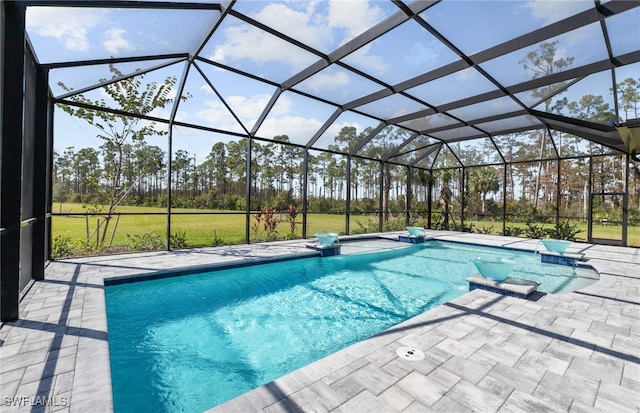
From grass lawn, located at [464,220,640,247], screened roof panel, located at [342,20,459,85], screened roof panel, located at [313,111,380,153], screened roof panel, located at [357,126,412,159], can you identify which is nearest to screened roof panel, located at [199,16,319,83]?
screened roof panel, located at [342,20,459,85]

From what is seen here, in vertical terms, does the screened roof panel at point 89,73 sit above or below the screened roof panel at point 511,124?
below

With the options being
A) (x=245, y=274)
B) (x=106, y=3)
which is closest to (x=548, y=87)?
(x=245, y=274)

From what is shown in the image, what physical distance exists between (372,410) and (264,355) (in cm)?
169

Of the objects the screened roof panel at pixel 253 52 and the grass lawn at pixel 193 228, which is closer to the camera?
the screened roof panel at pixel 253 52

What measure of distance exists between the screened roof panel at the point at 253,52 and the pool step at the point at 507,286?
Answer: 4924 mm

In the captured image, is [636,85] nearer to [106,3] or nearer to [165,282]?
[106,3]

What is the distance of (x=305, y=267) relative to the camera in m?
6.78

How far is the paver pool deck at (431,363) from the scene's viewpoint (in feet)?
6.08

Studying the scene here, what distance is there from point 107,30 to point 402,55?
193 inches

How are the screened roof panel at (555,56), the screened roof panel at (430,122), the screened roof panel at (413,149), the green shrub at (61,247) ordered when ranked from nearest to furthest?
the screened roof panel at (555,56), the green shrub at (61,247), the screened roof panel at (430,122), the screened roof panel at (413,149)

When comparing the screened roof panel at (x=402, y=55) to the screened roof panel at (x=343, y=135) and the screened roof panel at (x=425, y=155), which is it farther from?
the screened roof panel at (x=425, y=155)

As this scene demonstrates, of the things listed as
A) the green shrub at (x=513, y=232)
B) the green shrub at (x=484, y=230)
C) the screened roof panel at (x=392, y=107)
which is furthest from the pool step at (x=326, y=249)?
the green shrub at (x=484, y=230)

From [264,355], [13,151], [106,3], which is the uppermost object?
[106,3]

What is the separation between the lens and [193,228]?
17156 millimetres
